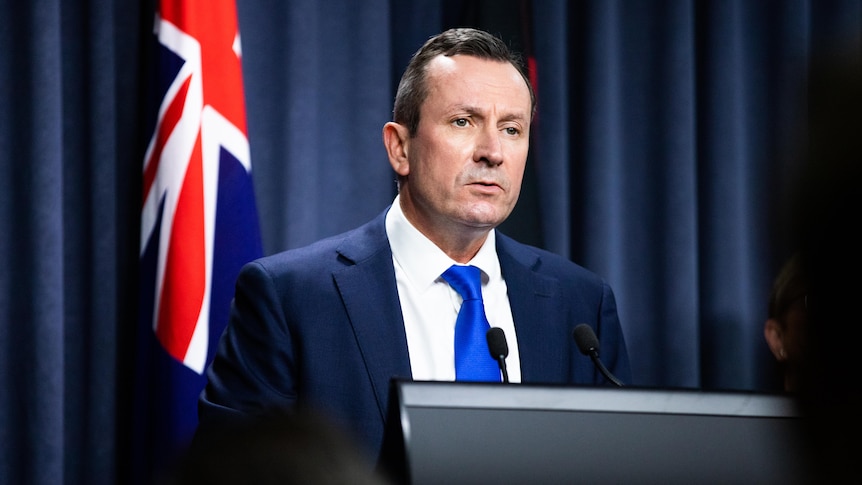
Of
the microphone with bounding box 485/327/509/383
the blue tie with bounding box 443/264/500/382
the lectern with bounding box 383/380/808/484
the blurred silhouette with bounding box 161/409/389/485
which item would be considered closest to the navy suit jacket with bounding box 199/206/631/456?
the blue tie with bounding box 443/264/500/382

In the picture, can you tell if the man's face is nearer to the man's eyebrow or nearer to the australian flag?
the man's eyebrow

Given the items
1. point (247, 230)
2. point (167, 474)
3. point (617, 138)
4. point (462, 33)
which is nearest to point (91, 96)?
point (247, 230)

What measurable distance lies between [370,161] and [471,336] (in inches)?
50.4

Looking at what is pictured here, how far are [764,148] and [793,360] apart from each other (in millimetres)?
3374

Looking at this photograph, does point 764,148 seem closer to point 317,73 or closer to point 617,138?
point 617,138

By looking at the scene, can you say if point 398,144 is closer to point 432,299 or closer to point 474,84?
point 474,84

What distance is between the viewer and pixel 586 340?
69.7 inches

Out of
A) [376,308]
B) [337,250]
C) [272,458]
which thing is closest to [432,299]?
[376,308]

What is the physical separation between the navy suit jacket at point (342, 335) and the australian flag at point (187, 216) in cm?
47

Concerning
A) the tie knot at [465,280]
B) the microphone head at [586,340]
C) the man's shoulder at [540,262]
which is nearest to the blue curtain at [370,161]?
the man's shoulder at [540,262]

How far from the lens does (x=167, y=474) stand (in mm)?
542

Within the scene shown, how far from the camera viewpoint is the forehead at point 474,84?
2.42 metres

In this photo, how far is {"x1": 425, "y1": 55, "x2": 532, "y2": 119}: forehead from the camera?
2418 mm

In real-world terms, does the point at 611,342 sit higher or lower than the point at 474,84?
lower
